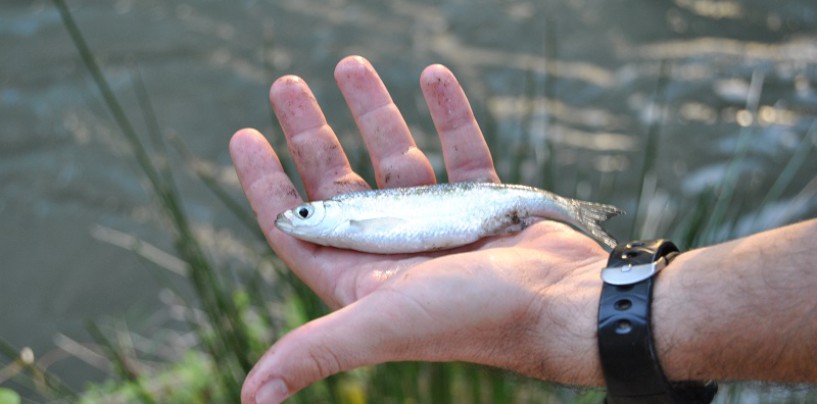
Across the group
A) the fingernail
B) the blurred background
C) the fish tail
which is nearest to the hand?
the fingernail

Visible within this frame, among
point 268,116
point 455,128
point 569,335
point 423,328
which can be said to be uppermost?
point 455,128

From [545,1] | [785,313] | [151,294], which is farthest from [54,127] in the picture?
[785,313]

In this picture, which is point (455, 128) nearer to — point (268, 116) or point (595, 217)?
point (595, 217)

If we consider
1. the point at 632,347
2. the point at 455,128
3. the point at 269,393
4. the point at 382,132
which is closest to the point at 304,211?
the point at 382,132

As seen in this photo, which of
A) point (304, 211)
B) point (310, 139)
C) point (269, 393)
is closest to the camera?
point (269, 393)

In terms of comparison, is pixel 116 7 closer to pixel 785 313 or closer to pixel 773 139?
pixel 773 139

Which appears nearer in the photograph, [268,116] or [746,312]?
[746,312]

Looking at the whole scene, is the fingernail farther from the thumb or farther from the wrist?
the wrist
